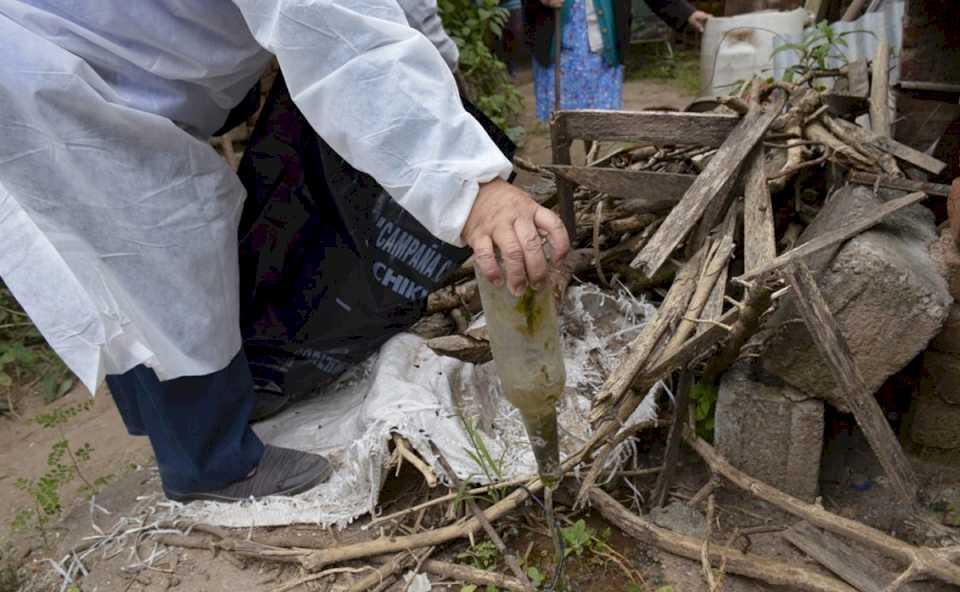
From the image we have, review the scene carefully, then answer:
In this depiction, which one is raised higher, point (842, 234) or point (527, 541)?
point (842, 234)

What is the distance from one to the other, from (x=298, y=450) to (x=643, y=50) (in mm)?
7367

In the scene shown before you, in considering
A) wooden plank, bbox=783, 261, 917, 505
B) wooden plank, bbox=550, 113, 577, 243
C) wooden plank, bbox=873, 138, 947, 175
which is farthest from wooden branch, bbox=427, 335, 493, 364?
wooden plank, bbox=873, 138, 947, 175

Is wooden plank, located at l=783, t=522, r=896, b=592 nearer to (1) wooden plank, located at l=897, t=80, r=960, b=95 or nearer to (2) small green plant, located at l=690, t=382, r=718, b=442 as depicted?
(2) small green plant, located at l=690, t=382, r=718, b=442

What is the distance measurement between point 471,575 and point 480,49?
3.88 m

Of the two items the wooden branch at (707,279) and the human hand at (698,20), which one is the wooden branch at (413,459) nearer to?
the wooden branch at (707,279)

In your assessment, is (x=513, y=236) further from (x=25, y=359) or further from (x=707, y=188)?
(x=25, y=359)

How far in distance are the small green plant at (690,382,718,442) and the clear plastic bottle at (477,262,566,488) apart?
0.68 m

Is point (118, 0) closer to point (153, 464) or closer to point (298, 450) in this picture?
point (298, 450)

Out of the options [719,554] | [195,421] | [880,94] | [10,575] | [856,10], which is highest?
[856,10]

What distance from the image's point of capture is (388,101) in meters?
1.38

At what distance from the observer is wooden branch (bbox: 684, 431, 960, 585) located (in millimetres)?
1613

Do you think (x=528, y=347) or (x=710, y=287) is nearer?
(x=528, y=347)

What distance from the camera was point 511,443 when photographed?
2.22 metres

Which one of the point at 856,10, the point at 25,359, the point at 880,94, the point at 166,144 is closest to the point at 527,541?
the point at 166,144
